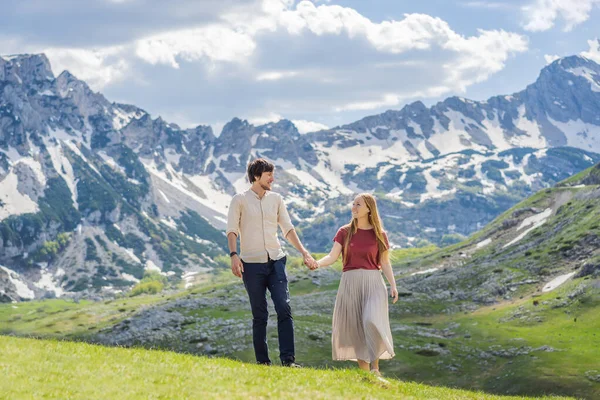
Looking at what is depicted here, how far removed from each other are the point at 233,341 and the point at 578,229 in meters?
104

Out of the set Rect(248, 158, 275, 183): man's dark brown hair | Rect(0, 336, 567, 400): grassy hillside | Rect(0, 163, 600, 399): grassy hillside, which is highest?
Rect(248, 158, 275, 183): man's dark brown hair

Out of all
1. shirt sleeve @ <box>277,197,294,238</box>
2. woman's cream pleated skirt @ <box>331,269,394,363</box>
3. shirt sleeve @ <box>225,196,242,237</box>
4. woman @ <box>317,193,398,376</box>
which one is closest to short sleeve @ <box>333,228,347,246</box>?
woman @ <box>317,193,398,376</box>

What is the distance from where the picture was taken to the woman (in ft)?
70.9

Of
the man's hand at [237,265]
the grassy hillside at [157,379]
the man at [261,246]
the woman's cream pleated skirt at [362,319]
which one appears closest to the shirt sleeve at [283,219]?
the man at [261,246]

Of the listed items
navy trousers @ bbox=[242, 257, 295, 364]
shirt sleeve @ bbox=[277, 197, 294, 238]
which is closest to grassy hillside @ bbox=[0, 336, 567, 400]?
navy trousers @ bbox=[242, 257, 295, 364]

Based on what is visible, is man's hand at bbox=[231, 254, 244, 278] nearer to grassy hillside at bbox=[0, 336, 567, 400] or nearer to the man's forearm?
the man's forearm

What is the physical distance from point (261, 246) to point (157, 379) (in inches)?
227

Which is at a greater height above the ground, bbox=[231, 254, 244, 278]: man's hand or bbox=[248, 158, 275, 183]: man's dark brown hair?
bbox=[248, 158, 275, 183]: man's dark brown hair

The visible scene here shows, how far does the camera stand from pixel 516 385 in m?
81.8

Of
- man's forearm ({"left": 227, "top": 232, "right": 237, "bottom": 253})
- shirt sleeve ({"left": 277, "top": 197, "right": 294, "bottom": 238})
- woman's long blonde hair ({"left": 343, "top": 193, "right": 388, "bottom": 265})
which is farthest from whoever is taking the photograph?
shirt sleeve ({"left": 277, "top": 197, "right": 294, "bottom": 238})

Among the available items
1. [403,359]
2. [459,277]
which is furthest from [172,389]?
[459,277]

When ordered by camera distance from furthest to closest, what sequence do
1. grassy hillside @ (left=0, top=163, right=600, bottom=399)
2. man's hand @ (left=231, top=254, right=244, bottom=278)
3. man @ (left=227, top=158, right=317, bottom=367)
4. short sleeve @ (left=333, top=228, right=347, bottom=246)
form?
1. grassy hillside @ (left=0, top=163, right=600, bottom=399)
2. short sleeve @ (left=333, top=228, right=347, bottom=246)
3. man @ (left=227, top=158, right=317, bottom=367)
4. man's hand @ (left=231, top=254, right=244, bottom=278)

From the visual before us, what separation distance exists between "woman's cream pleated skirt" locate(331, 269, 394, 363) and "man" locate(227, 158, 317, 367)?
5.01ft

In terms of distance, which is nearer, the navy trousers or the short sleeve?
the navy trousers
